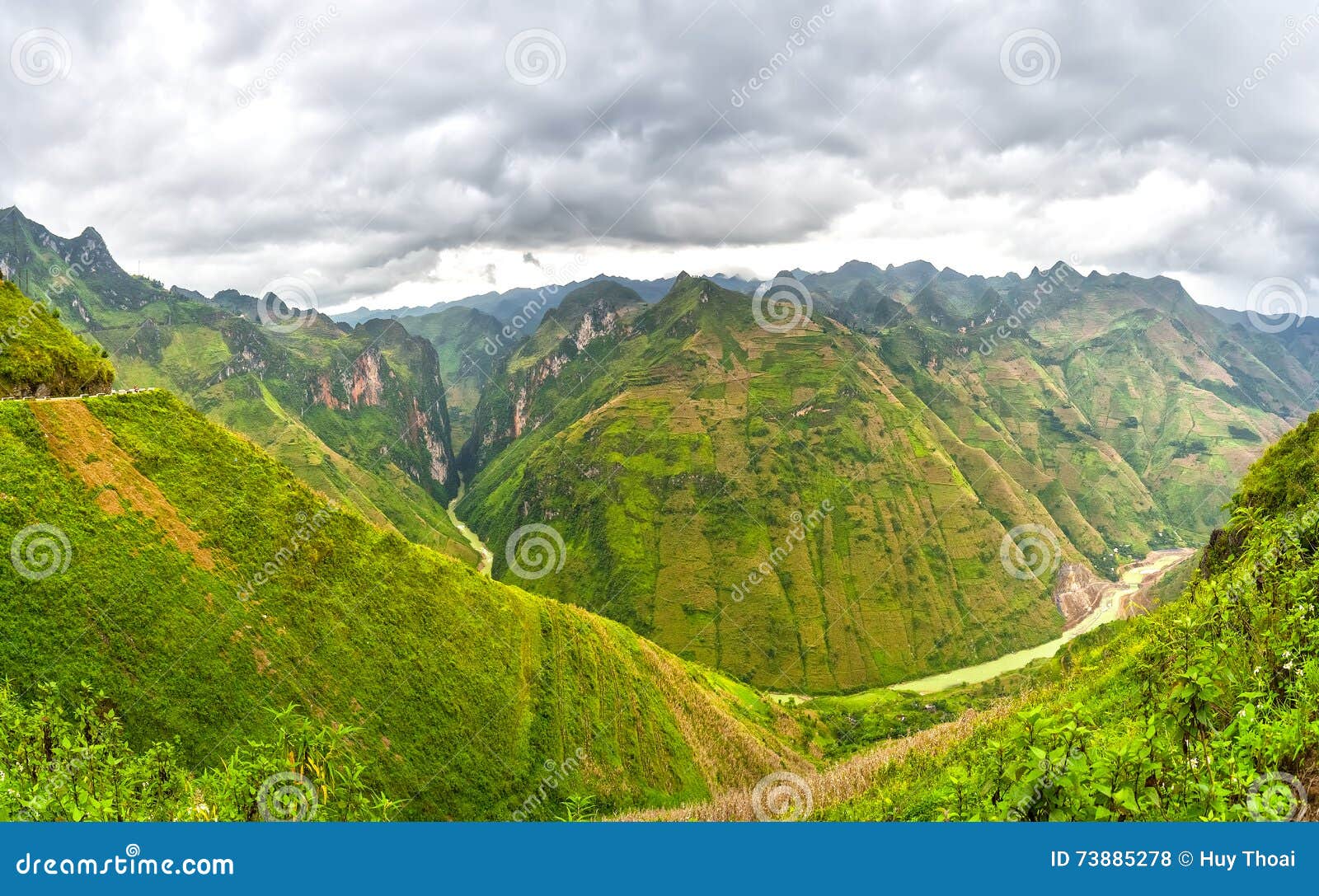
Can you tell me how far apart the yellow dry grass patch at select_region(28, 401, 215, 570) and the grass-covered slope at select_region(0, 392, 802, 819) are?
12 cm

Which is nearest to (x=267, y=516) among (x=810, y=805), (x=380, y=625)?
(x=380, y=625)

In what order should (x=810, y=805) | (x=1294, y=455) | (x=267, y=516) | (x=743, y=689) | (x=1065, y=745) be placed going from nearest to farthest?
(x=1065, y=745) → (x=1294, y=455) → (x=810, y=805) → (x=267, y=516) → (x=743, y=689)

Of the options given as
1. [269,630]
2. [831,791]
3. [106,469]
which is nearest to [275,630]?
[269,630]

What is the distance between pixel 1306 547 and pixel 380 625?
55.9 metres

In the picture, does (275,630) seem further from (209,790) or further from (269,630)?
(209,790)

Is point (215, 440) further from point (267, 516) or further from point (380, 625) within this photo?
point (380, 625)

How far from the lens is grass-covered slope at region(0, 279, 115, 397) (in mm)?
48375

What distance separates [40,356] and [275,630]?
1195 inches

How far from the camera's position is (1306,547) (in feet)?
58.2

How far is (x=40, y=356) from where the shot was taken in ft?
165

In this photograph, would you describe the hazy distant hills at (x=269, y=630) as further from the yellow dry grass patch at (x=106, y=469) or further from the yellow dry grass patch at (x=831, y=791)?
the yellow dry grass patch at (x=831, y=791)

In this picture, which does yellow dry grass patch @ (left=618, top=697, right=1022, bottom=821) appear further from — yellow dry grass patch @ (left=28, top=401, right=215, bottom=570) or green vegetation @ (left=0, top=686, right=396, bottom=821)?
yellow dry grass patch @ (left=28, top=401, right=215, bottom=570)

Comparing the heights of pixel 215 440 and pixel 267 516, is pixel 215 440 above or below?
above

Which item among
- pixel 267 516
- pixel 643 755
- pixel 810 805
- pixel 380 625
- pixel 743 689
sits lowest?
pixel 743 689
